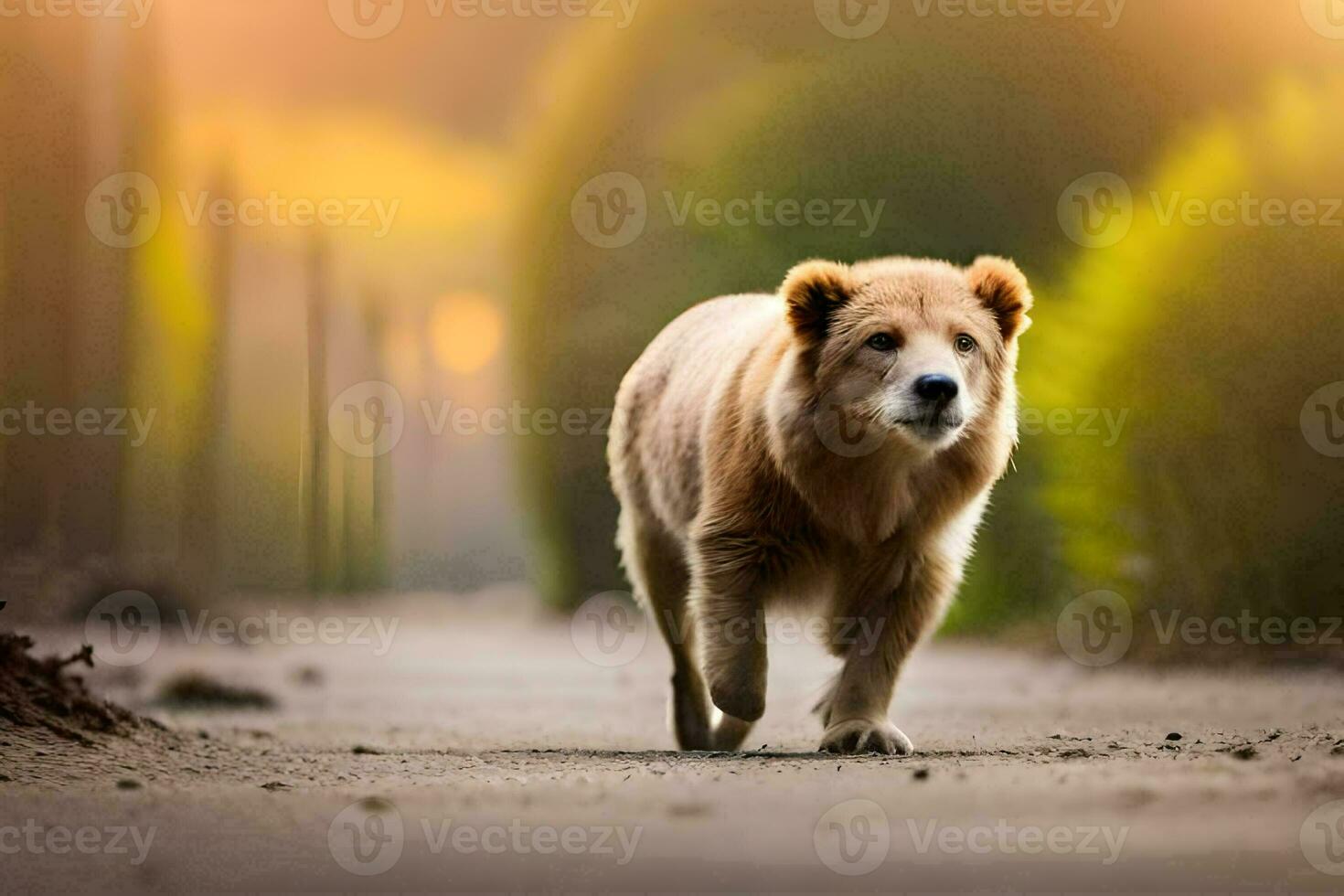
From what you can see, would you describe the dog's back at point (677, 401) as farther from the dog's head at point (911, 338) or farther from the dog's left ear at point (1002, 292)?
the dog's left ear at point (1002, 292)

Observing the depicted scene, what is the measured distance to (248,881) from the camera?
2814mm

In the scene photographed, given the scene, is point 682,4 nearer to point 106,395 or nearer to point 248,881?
point 106,395

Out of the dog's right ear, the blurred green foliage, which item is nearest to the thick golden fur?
the dog's right ear

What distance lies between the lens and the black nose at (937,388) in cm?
402

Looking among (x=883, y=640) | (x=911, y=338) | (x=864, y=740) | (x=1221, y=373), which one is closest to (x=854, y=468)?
(x=911, y=338)

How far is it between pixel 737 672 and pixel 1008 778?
1198 millimetres

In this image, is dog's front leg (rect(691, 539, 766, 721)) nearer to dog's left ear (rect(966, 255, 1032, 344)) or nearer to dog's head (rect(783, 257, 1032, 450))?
dog's head (rect(783, 257, 1032, 450))

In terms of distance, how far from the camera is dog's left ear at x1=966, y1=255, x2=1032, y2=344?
4.46 meters

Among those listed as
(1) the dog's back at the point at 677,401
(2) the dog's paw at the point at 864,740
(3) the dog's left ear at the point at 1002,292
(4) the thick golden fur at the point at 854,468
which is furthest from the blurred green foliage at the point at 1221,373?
(2) the dog's paw at the point at 864,740

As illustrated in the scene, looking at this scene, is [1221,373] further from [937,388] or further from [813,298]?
[937,388]

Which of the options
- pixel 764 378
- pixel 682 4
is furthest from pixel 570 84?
pixel 764 378

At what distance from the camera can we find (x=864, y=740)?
14.4 feet

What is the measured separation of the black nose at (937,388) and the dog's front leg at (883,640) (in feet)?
2.51

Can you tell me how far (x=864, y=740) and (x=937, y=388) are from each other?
3.64 feet
